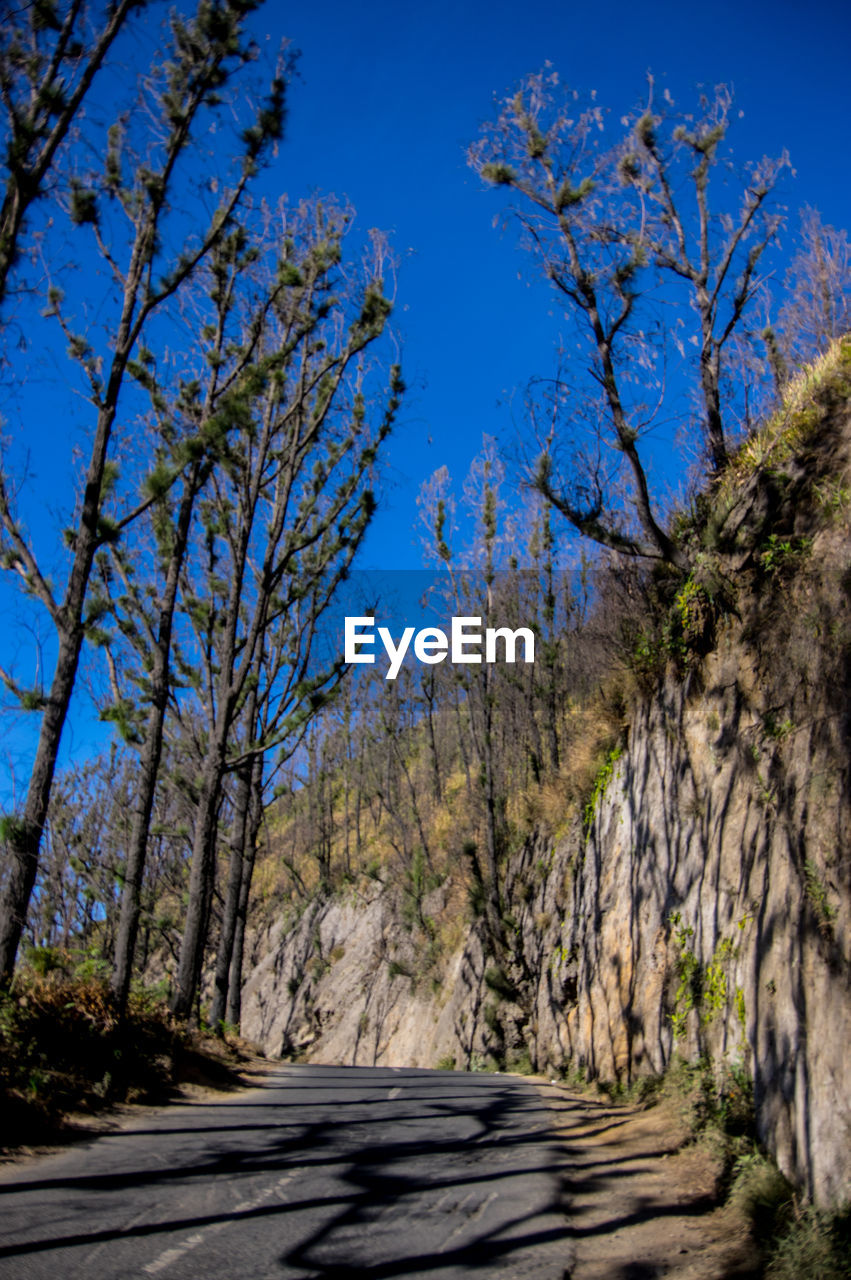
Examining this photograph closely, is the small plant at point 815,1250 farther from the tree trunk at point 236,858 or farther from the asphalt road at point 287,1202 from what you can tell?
the tree trunk at point 236,858

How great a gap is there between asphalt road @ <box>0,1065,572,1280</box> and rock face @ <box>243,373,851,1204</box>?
1.59 m

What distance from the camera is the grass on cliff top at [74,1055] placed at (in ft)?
21.3

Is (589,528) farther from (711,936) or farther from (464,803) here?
(464,803)

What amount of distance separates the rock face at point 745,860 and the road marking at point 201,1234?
288 cm

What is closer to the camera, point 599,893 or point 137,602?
point 599,893

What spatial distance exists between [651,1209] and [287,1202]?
2.10m

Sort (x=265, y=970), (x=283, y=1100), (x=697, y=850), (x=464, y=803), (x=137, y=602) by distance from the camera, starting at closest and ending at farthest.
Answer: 1. (x=697, y=850)
2. (x=283, y=1100)
3. (x=137, y=602)
4. (x=464, y=803)
5. (x=265, y=970)

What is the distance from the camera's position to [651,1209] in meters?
5.07

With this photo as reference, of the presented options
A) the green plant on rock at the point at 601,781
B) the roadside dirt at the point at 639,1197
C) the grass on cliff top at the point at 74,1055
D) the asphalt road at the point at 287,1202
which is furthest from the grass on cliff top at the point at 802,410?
the grass on cliff top at the point at 74,1055

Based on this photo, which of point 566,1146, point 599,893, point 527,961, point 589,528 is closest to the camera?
point 566,1146

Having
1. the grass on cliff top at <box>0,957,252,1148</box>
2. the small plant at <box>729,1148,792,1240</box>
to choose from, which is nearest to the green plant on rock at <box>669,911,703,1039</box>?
the small plant at <box>729,1148,792,1240</box>

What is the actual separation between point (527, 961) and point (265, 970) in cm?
2267

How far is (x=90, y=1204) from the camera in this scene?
4.39 m

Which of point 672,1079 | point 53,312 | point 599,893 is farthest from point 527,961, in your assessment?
point 53,312
